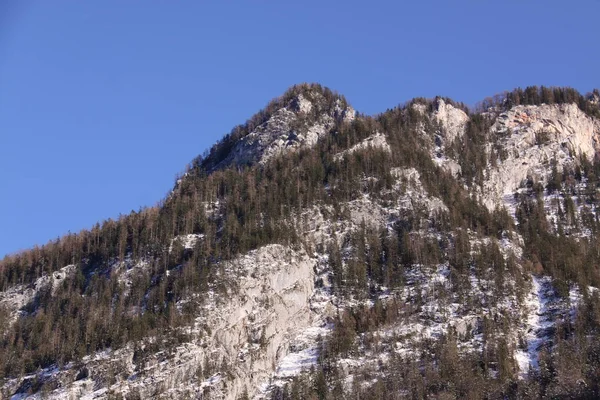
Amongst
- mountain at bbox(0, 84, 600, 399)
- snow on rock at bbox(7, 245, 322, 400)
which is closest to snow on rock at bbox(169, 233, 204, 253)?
mountain at bbox(0, 84, 600, 399)

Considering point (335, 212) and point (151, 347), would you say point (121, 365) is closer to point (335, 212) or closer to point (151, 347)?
point (151, 347)

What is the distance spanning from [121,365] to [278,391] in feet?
85.8

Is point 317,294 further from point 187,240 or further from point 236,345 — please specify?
point 187,240

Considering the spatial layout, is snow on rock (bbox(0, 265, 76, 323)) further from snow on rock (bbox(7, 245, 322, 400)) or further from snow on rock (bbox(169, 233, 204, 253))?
snow on rock (bbox(7, 245, 322, 400))

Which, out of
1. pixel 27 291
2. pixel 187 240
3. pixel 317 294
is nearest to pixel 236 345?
pixel 317 294

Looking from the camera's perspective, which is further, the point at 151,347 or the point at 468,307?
the point at 468,307

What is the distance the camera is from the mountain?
422 feet

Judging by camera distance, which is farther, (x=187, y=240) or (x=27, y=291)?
(x=187, y=240)

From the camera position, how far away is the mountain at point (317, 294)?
12850 centimetres

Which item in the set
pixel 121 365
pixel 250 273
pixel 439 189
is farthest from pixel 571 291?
pixel 121 365

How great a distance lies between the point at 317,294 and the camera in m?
155

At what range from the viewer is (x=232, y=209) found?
176m

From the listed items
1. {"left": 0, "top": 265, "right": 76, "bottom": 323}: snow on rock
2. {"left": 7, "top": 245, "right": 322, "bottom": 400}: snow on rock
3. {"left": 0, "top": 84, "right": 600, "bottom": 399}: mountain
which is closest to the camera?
{"left": 7, "top": 245, "right": 322, "bottom": 400}: snow on rock

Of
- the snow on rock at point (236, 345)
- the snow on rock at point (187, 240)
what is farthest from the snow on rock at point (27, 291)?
the snow on rock at point (236, 345)
